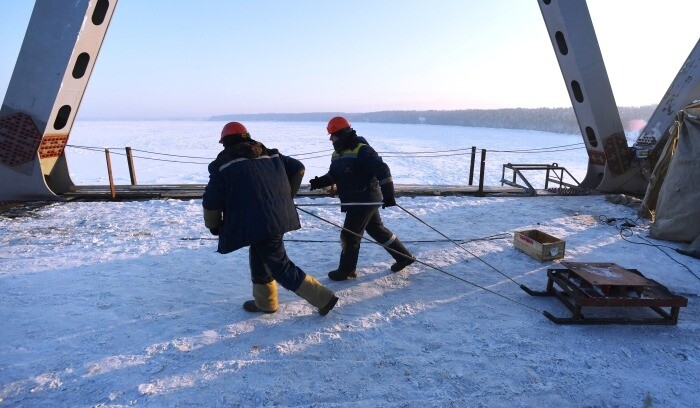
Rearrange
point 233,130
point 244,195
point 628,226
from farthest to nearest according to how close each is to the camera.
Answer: point 628,226, point 233,130, point 244,195

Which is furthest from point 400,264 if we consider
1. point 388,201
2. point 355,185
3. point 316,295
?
point 316,295

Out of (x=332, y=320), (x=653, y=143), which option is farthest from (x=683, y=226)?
(x=332, y=320)

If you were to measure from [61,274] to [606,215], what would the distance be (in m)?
8.88

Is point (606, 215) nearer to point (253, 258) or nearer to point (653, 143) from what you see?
point (653, 143)

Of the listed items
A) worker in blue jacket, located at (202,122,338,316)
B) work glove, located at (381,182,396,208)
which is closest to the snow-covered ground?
worker in blue jacket, located at (202,122,338,316)

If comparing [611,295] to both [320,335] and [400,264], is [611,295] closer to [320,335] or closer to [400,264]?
[400,264]

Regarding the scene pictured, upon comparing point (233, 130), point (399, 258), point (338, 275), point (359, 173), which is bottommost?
point (338, 275)

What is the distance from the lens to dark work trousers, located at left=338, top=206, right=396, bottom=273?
4.33 metres

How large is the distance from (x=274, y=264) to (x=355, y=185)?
4.33 ft

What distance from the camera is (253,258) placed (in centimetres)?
357

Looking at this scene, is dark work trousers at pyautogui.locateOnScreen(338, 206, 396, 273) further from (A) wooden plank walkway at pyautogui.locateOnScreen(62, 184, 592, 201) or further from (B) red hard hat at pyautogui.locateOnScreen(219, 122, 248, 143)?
(A) wooden plank walkway at pyautogui.locateOnScreen(62, 184, 592, 201)

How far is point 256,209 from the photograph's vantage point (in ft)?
10.8

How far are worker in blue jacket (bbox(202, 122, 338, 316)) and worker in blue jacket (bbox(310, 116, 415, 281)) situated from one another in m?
0.80

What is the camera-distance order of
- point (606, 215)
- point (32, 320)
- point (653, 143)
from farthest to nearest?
point (653, 143) → point (606, 215) → point (32, 320)
